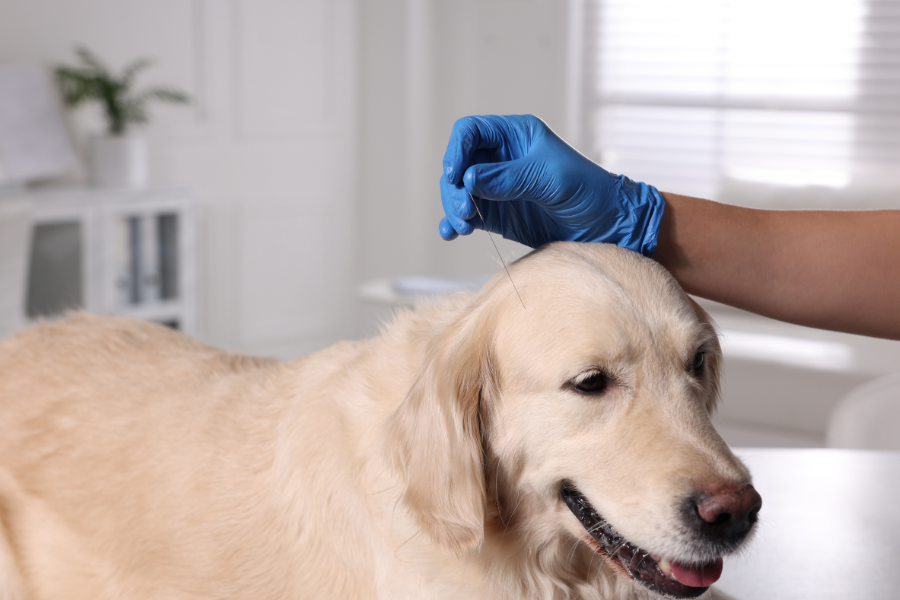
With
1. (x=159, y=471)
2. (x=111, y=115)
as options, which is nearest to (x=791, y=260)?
(x=159, y=471)

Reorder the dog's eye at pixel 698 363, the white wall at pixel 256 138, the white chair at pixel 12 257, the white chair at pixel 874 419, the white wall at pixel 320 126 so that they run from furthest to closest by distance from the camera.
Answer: the white wall at pixel 320 126 < the white wall at pixel 256 138 < the white chair at pixel 12 257 < the white chair at pixel 874 419 < the dog's eye at pixel 698 363

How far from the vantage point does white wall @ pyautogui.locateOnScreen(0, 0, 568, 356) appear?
5.56 m

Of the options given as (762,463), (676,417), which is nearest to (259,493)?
(676,417)

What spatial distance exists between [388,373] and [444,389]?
7.1 inches

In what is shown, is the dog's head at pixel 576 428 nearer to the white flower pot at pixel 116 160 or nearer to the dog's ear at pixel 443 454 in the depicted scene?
the dog's ear at pixel 443 454

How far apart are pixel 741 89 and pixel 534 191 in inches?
188

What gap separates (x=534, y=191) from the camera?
121 cm

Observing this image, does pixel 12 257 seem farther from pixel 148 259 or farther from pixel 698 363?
pixel 698 363

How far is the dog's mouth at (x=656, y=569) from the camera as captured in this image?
3.66ft

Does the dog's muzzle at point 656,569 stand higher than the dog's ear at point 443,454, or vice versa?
the dog's ear at point 443,454

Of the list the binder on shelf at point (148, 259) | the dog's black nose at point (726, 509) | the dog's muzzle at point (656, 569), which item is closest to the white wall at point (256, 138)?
the binder on shelf at point (148, 259)

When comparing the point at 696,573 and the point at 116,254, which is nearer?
the point at 696,573

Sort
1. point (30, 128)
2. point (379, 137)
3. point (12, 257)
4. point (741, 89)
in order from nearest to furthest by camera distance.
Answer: point (12, 257) < point (30, 128) < point (741, 89) < point (379, 137)

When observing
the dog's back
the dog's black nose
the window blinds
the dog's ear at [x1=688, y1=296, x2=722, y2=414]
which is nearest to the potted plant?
the window blinds
